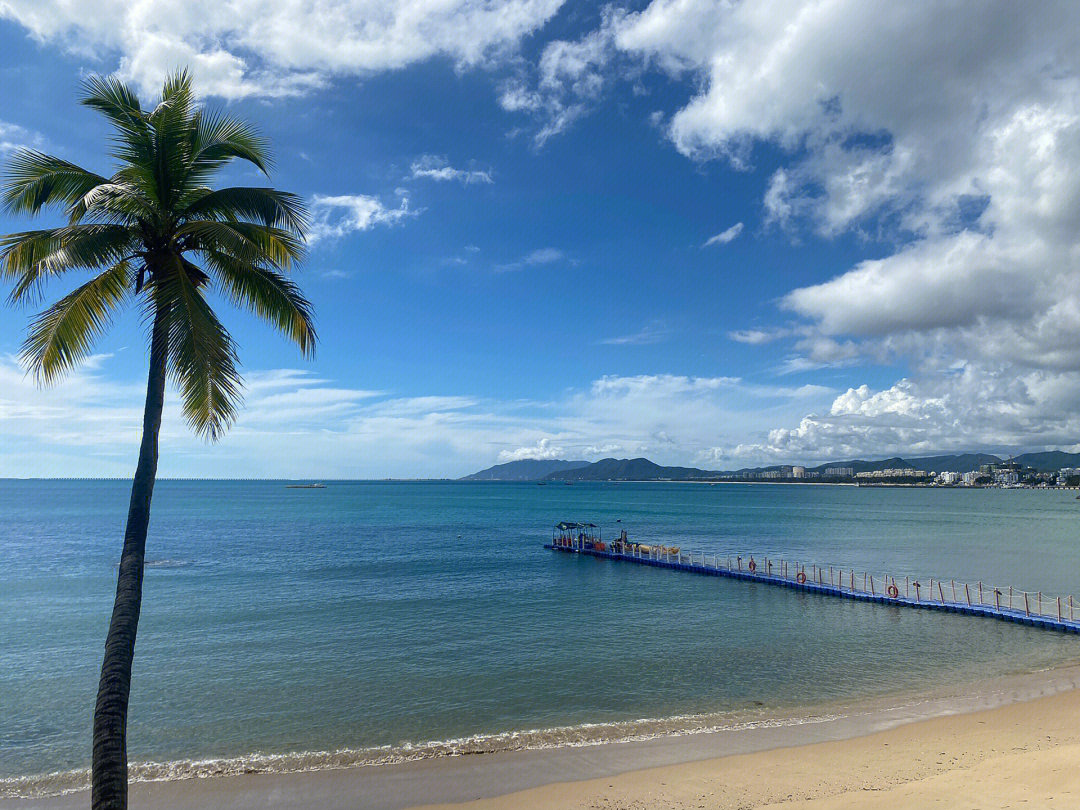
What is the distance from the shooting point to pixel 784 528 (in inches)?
3629

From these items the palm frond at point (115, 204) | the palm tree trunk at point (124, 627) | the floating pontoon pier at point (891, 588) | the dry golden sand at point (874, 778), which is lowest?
the floating pontoon pier at point (891, 588)

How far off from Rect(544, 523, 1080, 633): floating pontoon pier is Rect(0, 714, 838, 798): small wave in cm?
1978

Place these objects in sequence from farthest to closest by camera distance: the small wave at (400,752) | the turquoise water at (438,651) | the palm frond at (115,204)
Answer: the turquoise water at (438,651), the small wave at (400,752), the palm frond at (115,204)

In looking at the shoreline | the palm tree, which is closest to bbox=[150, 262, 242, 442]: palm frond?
the palm tree

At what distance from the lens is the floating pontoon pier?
108ft

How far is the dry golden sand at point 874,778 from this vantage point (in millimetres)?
13188

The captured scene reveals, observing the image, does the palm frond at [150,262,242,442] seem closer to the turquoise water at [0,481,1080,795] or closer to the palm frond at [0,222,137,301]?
the palm frond at [0,222,137,301]

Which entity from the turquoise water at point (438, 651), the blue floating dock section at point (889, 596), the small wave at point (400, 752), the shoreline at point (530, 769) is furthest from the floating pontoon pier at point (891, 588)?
the small wave at point (400, 752)

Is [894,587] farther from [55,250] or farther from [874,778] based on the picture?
[55,250]

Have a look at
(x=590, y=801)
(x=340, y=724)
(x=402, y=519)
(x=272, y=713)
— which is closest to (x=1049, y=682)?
(x=590, y=801)

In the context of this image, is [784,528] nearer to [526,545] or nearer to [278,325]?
[526,545]

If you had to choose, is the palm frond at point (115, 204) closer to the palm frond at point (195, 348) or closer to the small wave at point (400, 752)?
the palm frond at point (195, 348)

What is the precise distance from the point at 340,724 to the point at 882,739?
15522mm

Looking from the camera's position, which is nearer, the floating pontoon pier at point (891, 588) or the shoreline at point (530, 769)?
the shoreline at point (530, 769)
